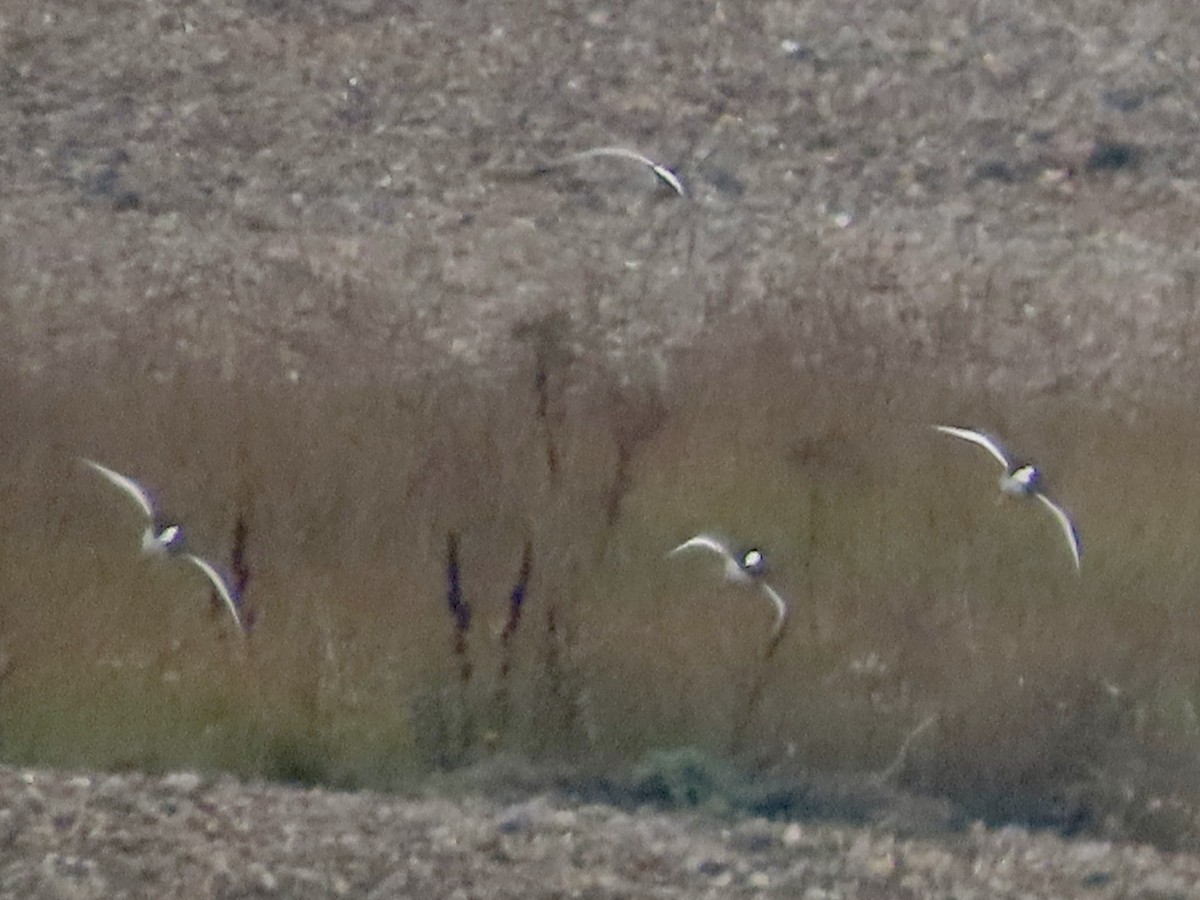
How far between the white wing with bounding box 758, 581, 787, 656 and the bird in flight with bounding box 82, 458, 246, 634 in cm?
99

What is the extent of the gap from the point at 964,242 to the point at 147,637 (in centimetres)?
171

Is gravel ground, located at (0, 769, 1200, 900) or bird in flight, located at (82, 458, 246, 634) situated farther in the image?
bird in flight, located at (82, 458, 246, 634)

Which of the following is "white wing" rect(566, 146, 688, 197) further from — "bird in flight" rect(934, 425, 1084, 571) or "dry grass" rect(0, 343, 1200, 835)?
"bird in flight" rect(934, 425, 1084, 571)

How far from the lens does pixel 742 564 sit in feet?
10.3

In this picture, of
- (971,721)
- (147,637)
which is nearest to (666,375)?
(971,721)

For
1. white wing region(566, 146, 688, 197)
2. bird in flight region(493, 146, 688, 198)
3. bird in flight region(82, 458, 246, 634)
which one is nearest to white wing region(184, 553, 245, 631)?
bird in flight region(82, 458, 246, 634)

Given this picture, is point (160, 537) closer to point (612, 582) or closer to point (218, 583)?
point (218, 583)

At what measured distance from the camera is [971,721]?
10.4 feet

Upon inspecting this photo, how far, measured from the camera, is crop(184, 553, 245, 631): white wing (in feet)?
10.3

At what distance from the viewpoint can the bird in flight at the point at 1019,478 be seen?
3.09 m

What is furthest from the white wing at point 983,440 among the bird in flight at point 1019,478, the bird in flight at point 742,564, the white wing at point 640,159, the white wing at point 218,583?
the white wing at point 218,583

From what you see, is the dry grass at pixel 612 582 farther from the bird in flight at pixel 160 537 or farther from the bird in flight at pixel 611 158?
the bird in flight at pixel 611 158

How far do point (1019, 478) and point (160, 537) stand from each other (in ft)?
5.23

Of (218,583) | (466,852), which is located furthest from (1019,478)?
(218,583)
